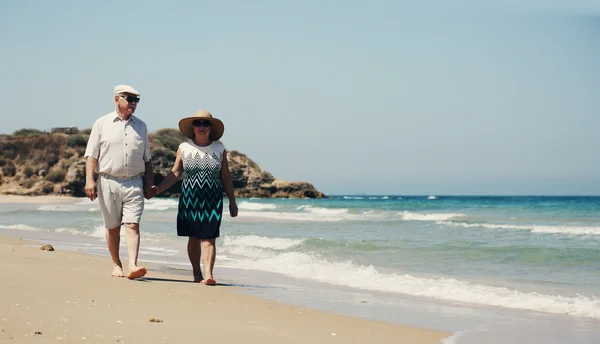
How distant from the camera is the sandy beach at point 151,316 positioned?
168 inches

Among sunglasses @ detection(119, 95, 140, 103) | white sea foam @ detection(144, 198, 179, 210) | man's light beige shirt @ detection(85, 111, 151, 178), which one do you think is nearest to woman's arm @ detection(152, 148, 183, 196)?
man's light beige shirt @ detection(85, 111, 151, 178)

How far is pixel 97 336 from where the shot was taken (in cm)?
413

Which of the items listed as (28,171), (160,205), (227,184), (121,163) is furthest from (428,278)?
(28,171)

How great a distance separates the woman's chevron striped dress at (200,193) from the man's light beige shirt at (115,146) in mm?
524

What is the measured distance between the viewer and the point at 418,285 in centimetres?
822

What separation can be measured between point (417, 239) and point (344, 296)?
851cm

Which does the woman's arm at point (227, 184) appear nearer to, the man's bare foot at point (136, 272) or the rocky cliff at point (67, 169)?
the man's bare foot at point (136, 272)

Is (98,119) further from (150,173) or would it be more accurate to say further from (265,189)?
(265,189)

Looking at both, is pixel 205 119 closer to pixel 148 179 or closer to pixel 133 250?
pixel 148 179

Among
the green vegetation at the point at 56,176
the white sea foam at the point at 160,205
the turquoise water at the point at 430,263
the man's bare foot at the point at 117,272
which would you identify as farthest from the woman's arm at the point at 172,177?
the green vegetation at the point at 56,176

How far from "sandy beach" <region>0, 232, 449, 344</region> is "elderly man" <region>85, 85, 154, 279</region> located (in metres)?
0.52

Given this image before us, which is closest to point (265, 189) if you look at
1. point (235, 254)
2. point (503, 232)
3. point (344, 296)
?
point (503, 232)

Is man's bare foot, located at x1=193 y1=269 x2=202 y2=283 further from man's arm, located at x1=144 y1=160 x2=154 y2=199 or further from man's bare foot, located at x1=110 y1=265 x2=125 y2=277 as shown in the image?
man's arm, located at x1=144 y1=160 x2=154 y2=199

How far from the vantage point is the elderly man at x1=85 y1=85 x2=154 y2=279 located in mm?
6750
